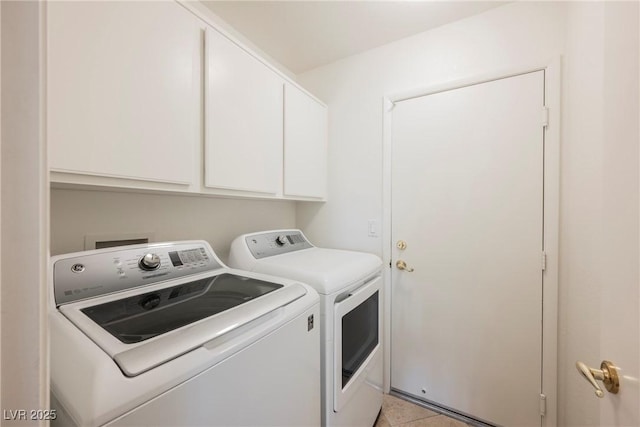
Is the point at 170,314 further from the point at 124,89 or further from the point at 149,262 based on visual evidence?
the point at 124,89

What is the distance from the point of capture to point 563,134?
4.40ft

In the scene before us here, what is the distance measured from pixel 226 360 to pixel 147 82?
0.99 m

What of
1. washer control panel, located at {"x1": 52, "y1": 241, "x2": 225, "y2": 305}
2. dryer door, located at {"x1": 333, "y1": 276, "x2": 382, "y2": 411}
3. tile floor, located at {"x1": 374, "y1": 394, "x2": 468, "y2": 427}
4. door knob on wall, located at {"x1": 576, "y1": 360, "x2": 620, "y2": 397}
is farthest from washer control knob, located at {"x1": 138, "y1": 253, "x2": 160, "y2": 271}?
tile floor, located at {"x1": 374, "y1": 394, "x2": 468, "y2": 427}

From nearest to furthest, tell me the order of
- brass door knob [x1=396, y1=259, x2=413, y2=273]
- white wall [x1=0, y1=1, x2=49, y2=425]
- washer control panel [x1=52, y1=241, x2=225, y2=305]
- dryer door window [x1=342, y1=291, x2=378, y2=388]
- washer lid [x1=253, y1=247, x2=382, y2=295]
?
white wall [x1=0, y1=1, x2=49, y2=425], washer control panel [x1=52, y1=241, x2=225, y2=305], washer lid [x1=253, y1=247, x2=382, y2=295], dryer door window [x1=342, y1=291, x2=378, y2=388], brass door knob [x1=396, y1=259, x2=413, y2=273]

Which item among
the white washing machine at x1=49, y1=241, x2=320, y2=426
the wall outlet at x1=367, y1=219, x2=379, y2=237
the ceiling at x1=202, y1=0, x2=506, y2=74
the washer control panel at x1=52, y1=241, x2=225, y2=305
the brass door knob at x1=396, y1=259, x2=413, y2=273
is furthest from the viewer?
the wall outlet at x1=367, y1=219, x2=379, y2=237

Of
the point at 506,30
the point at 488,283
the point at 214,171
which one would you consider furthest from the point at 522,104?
the point at 214,171

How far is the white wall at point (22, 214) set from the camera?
260 millimetres

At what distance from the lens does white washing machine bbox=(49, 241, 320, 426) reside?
1.58 ft

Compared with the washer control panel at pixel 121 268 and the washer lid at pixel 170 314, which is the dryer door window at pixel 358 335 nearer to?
the washer lid at pixel 170 314

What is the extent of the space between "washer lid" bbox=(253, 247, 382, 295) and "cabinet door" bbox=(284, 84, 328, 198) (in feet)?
1.52

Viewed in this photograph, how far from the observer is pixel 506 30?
1.48 m

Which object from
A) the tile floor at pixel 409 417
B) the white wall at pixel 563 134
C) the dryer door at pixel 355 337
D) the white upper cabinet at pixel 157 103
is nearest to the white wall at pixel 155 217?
the white upper cabinet at pixel 157 103

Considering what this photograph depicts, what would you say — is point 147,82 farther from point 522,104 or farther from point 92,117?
point 522,104

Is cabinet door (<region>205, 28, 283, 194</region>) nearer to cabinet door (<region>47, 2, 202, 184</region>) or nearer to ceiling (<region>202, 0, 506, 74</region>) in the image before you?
cabinet door (<region>47, 2, 202, 184</region>)
